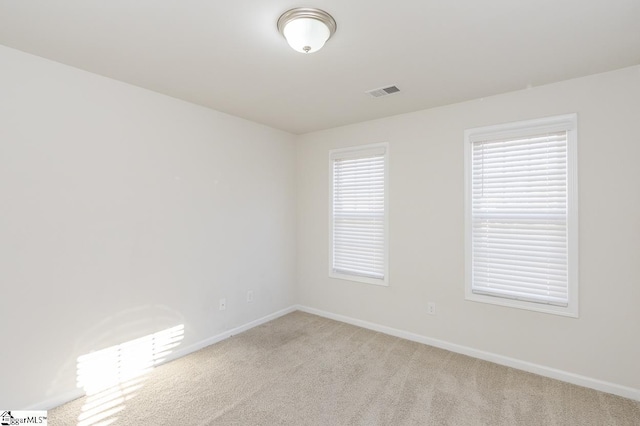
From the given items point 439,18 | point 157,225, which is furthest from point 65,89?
point 439,18

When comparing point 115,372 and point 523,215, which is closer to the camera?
point 115,372

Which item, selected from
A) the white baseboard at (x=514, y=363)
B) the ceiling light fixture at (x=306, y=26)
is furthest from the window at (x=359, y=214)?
the ceiling light fixture at (x=306, y=26)

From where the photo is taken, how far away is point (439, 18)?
177 centimetres

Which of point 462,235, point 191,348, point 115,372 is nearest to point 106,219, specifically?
point 115,372

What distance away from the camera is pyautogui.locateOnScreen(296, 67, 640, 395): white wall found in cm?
240

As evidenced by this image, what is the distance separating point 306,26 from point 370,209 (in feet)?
7.89

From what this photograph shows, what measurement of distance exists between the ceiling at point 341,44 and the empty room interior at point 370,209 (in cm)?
2

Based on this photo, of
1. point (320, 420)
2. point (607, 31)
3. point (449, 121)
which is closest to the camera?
point (607, 31)

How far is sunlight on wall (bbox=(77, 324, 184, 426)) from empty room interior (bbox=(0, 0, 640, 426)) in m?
0.02

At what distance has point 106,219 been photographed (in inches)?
100

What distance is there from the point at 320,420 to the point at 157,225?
2.17m

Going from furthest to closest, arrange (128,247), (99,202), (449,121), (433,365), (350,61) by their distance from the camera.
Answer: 1. (449,121)
2. (433,365)
3. (128,247)
4. (99,202)
5. (350,61)

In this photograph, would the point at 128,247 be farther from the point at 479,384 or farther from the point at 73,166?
the point at 479,384

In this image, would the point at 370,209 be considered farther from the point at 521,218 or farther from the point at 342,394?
the point at 342,394
